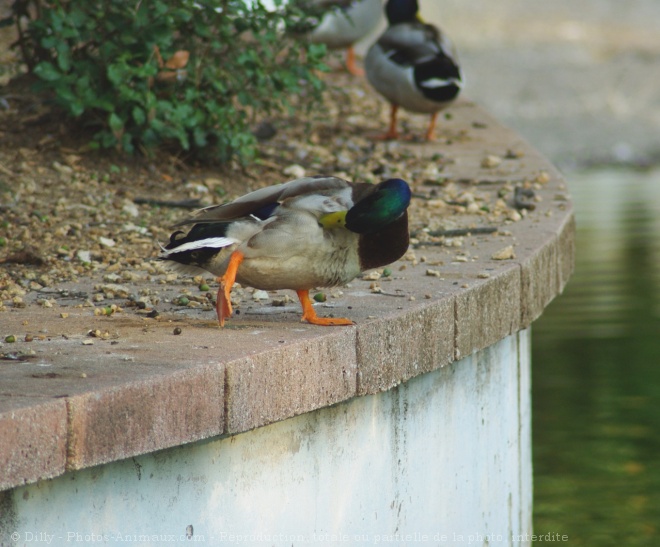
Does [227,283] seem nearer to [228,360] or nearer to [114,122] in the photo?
[228,360]

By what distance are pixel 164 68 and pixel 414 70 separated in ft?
7.92

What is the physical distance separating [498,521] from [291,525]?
1.49 meters

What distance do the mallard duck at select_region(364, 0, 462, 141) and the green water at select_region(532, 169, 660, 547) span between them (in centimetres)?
187

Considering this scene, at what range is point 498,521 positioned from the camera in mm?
4387

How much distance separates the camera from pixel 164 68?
5.60m

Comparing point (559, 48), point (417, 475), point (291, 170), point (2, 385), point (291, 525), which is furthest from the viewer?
point (559, 48)

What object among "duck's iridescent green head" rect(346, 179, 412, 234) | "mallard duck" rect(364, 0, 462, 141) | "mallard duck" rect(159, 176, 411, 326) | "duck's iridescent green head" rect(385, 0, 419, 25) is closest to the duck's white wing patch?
"mallard duck" rect(364, 0, 462, 141)

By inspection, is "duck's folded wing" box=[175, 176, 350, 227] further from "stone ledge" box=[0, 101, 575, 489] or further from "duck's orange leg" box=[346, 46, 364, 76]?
"duck's orange leg" box=[346, 46, 364, 76]

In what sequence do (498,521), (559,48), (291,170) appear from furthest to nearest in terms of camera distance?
(559,48), (291,170), (498,521)

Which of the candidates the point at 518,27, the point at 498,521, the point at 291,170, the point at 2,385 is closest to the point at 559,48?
the point at 518,27

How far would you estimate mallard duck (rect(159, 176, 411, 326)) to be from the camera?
3.13 metres

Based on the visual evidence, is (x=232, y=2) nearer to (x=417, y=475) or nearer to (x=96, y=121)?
(x=96, y=121)

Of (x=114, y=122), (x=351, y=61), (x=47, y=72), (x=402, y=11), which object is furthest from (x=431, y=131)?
(x=47, y=72)

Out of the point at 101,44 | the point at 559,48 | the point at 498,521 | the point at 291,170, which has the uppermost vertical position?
the point at 101,44
